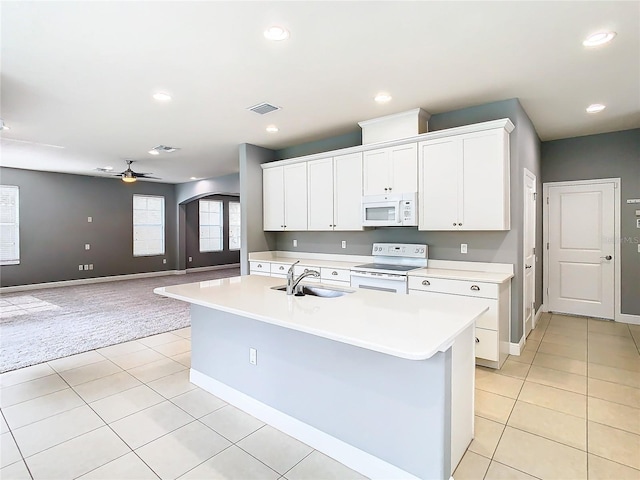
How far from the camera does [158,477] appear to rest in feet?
6.26

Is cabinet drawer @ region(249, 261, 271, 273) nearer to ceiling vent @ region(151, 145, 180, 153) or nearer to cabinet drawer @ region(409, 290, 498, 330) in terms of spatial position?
ceiling vent @ region(151, 145, 180, 153)

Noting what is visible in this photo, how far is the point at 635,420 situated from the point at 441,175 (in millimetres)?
2544

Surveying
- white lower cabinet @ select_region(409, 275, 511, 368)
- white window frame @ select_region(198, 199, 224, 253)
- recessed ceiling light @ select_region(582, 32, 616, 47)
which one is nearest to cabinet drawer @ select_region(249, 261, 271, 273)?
white lower cabinet @ select_region(409, 275, 511, 368)

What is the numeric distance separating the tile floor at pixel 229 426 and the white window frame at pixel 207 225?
7.49 meters

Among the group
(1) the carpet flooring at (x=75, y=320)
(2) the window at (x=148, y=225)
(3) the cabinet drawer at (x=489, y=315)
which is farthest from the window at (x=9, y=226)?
(3) the cabinet drawer at (x=489, y=315)

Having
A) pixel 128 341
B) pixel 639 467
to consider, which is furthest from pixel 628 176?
pixel 128 341

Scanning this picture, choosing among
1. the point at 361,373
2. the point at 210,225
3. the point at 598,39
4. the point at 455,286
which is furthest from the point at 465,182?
the point at 210,225

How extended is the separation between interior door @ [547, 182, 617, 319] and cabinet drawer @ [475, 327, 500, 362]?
2.91m

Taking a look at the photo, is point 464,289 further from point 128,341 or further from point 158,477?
point 128,341

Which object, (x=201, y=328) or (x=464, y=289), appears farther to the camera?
(x=464, y=289)

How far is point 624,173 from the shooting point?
4.72 meters

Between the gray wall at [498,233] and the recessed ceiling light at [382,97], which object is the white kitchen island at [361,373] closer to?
the gray wall at [498,233]

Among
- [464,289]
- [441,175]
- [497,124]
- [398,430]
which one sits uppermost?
[497,124]

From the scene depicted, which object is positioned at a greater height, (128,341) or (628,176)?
(628,176)
